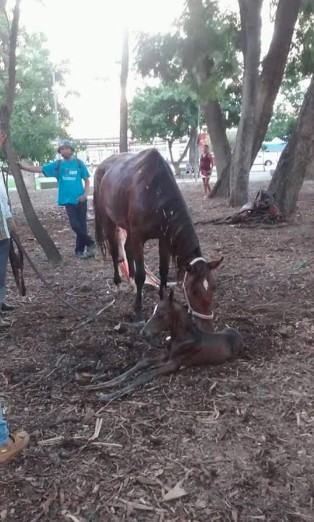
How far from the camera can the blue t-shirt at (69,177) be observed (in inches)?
309

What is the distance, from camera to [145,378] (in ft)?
12.4

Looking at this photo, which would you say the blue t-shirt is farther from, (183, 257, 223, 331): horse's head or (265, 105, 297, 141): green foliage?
(265, 105, 297, 141): green foliage

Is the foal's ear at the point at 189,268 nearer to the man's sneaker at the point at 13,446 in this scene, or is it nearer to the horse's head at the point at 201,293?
the horse's head at the point at 201,293

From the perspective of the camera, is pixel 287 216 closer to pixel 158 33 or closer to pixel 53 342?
pixel 158 33

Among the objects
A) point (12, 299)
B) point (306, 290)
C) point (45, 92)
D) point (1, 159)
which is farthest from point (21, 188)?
point (45, 92)

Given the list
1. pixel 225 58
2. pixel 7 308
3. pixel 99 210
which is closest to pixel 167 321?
pixel 7 308

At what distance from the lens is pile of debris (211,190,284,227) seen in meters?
10.4

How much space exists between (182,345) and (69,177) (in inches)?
185

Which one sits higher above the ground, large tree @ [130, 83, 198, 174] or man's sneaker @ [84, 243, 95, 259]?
large tree @ [130, 83, 198, 174]

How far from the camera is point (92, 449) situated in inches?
117

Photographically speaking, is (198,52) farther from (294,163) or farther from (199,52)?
(294,163)

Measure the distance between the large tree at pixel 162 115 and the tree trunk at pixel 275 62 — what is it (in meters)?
17.1

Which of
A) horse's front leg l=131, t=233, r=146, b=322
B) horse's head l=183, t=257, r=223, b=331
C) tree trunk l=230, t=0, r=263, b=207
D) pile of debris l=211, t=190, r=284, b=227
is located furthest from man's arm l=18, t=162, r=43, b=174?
tree trunk l=230, t=0, r=263, b=207

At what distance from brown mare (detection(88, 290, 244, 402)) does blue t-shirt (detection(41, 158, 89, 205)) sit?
169 inches
